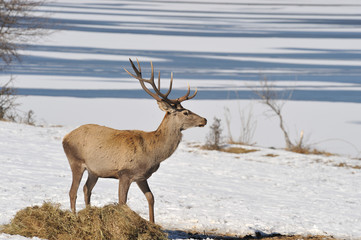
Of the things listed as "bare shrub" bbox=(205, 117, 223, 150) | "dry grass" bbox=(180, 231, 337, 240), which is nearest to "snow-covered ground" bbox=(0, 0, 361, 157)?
"bare shrub" bbox=(205, 117, 223, 150)

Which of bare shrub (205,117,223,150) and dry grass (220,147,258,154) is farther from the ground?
bare shrub (205,117,223,150)

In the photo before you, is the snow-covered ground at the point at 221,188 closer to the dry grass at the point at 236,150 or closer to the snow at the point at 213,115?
the snow at the point at 213,115

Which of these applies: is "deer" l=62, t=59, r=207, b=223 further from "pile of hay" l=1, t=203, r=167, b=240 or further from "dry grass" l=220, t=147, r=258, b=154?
"dry grass" l=220, t=147, r=258, b=154

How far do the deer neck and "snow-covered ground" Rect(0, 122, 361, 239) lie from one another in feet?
4.43

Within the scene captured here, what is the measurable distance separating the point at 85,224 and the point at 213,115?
14010 mm

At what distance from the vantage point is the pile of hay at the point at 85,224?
7.39 metres

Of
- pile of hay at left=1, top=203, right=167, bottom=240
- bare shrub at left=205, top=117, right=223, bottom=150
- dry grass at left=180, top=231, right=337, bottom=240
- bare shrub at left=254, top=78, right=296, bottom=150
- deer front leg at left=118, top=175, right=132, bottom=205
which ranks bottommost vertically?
dry grass at left=180, top=231, right=337, bottom=240

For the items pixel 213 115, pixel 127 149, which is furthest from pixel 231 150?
pixel 127 149

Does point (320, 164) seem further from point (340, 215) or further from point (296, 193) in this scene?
point (340, 215)

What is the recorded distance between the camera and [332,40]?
4684cm

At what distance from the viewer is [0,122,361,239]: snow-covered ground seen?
9531 millimetres

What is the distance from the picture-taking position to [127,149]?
802cm

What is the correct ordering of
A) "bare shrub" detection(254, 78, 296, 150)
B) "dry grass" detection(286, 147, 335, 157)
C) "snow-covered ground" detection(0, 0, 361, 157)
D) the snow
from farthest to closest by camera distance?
"snow-covered ground" detection(0, 0, 361, 157)
"bare shrub" detection(254, 78, 296, 150)
"dry grass" detection(286, 147, 335, 157)
the snow

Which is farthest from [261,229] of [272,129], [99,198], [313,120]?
[313,120]
